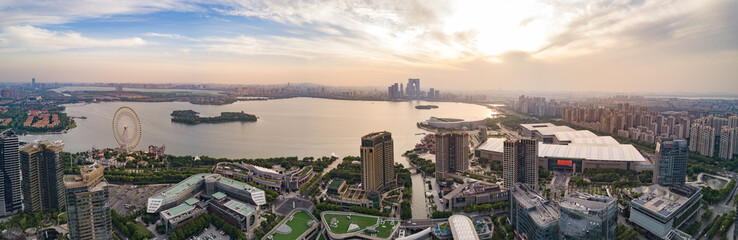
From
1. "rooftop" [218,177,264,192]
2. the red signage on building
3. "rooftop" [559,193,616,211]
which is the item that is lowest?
"rooftop" [218,177,264,192]

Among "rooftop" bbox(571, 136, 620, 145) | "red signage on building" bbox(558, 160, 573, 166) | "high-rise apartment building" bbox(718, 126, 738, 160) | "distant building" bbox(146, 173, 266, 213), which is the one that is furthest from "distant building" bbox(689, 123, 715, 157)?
"distant building" bbox(146, 173, 266, 213)

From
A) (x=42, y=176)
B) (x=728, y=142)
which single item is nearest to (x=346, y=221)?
(x=42, y=176)

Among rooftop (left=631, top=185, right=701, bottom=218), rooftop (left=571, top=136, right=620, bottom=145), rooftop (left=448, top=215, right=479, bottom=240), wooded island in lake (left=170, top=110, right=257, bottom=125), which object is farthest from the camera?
wooded island in lake (left=170, top=110, right=257, bottom=125)

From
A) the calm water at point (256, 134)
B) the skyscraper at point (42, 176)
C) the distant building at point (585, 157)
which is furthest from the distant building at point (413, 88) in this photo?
the skyscraper at point (42, 176)

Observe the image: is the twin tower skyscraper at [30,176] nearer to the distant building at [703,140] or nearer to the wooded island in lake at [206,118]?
the wooded island in lake at [206,118]

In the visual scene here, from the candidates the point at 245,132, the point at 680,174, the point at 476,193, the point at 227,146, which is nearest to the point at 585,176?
the point at 680,174

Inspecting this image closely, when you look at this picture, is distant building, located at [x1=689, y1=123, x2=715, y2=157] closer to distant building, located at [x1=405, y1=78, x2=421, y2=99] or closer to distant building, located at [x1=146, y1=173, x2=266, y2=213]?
distant building, located at [x1=146, y1=173, x2=266, y2=213]

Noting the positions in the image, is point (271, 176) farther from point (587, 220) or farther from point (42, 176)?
point (587, 220)
